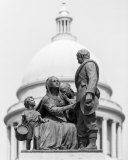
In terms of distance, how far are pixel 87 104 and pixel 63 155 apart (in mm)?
1614

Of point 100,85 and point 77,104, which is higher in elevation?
point 100,85

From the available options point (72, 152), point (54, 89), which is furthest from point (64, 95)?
point (72, 152)

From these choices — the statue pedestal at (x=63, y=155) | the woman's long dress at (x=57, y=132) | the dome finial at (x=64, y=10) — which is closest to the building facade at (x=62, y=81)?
the dome finial at (x=64, y=10)

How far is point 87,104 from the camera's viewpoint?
3002cm

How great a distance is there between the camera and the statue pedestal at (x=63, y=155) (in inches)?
1164

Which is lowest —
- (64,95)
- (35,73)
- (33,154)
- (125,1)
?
(33,154)

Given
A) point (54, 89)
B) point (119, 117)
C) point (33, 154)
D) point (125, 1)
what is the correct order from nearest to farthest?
point (33, 154), point (54, 89), point (125, 1), point (119, 117)

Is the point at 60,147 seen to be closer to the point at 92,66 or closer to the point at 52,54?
the point at 92,66

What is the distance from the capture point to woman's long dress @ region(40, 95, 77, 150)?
30.5m

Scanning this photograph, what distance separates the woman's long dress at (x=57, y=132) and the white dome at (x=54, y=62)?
97.6m

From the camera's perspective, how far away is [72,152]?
97.6 ft

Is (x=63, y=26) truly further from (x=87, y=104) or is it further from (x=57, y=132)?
(x=87, y=104)

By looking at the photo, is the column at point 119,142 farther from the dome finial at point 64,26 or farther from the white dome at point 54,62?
the dome finial at point 64,26

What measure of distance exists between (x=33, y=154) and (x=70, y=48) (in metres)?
102
